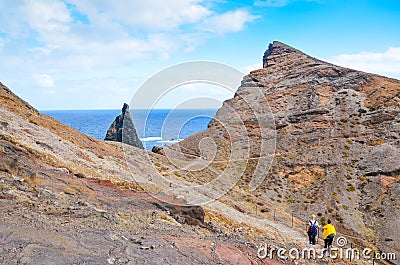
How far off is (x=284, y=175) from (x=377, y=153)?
11574 millimetres

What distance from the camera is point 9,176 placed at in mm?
13570

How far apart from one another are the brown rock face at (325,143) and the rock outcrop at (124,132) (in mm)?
7205

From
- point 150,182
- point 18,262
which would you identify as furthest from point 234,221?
point 18,262

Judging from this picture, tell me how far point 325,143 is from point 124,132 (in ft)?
95.7

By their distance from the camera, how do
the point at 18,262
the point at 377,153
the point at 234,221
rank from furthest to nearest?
the point at 377,153
the point at 234,221
the point at 18,262

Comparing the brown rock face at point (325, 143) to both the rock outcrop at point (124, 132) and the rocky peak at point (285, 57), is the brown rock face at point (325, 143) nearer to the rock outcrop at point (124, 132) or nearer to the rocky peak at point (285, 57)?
the rocky peak at point (285, 57)

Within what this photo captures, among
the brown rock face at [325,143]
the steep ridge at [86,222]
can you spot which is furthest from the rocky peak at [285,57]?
the steep ridge at [86,222]

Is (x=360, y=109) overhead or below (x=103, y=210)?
overhead

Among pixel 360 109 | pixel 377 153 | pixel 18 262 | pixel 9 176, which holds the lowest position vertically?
pixel 18 262

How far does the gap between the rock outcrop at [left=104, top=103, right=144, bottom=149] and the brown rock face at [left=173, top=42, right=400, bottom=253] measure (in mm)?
7205

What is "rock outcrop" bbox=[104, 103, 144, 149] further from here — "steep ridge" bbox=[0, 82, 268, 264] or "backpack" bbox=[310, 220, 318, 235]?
"backpack" bbox=[310, 220, 318, 235]

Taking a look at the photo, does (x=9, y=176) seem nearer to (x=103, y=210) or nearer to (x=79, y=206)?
(x=79, y=206)

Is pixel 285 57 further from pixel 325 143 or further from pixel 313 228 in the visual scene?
pixel 313 228

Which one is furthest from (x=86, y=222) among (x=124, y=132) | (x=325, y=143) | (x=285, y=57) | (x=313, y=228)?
(x=285, y=57)
